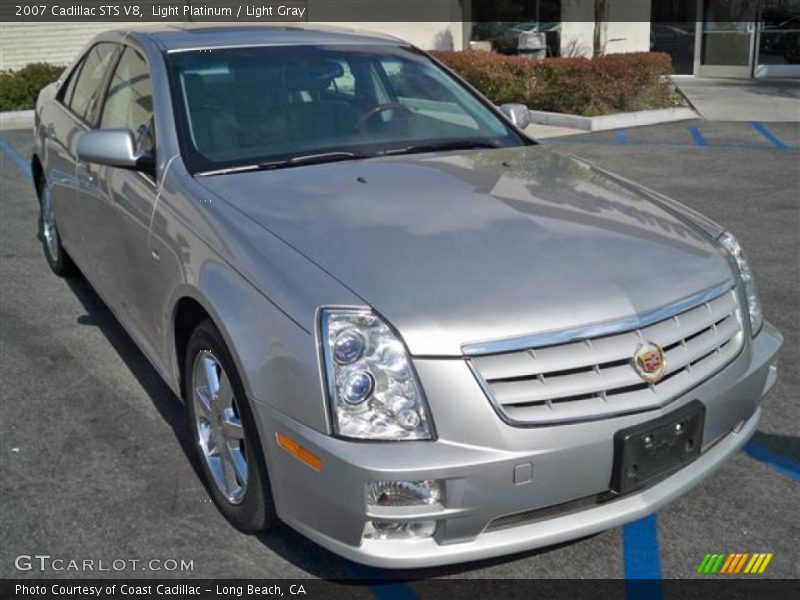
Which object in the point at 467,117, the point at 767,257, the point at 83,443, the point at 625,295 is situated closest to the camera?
the point at 625,295

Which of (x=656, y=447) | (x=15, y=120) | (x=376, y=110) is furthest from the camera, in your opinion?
(x=15, y=120)

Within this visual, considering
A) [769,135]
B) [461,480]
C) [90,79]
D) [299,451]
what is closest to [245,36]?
[90,79]

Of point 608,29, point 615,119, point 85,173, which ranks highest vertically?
point 608,29

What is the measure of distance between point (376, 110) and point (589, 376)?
6.61 feet

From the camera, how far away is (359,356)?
8.73 feet

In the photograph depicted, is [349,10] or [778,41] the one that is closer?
[778,41]

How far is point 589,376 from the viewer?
272cm

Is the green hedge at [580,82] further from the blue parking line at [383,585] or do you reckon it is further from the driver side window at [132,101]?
the blue parking line at [383,585]

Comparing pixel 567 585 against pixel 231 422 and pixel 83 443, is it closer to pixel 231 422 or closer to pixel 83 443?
pixel 231 422

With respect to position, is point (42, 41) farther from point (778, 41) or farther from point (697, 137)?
point (778, 41)

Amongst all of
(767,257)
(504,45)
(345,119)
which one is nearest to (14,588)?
(345,119)

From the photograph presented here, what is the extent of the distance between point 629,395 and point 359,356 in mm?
813

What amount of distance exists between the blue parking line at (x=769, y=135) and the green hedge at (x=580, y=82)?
170 cm

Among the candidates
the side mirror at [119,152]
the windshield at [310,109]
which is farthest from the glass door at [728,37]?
the side mirror at [119,152]
